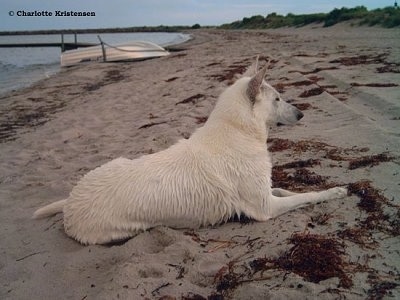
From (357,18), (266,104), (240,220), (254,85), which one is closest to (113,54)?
(266,104)

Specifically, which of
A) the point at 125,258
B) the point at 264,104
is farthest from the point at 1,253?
the point at 264,104

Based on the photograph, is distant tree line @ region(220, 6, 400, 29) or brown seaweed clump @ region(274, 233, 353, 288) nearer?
brown seaweed clump @ region(274, 233, 353, 288)

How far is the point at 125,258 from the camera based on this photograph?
12.0 ft

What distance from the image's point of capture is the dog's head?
445 cm

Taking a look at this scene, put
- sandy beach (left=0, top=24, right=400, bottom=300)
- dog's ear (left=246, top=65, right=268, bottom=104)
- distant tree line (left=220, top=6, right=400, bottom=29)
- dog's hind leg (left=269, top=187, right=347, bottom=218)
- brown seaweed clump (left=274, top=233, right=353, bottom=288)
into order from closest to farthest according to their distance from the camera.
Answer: brown seaweed clump (left=274, top=233, right=353, bottom=288), sandy beach (left=0, top=24, right=400, bottom=300), dog's hind leg (left=269, top=187, right=347, bottom=218), dog's ear (left=246, top=65, right=268, bottom=104), distant tree line (left=220, top=6, right=400, bottom=29)

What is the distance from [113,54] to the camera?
24.4 metres

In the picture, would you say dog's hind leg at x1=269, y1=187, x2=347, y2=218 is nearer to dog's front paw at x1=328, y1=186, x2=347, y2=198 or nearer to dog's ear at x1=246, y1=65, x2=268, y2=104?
dog's front paw at x1=328, y1=186, x2=347, y2=198

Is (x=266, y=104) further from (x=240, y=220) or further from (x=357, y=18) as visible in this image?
(x=357, y=18)

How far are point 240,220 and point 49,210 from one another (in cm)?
228

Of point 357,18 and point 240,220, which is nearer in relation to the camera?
point 240,220

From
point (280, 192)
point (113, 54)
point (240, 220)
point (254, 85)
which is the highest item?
point (254, 85)

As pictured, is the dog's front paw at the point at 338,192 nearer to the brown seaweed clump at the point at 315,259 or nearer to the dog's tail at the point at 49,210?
the brown seaweed clump at the point at 315,259

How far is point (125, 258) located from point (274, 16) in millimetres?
67547

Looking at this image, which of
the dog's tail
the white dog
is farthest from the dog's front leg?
the dog's tail
